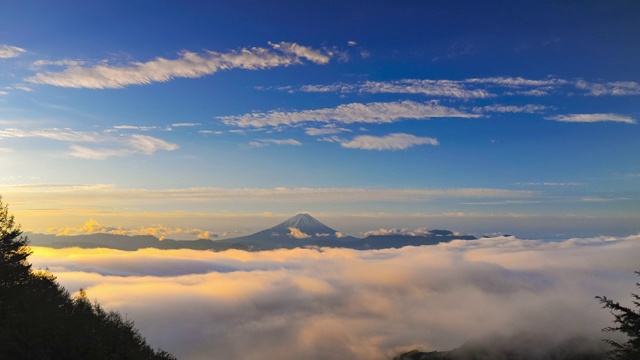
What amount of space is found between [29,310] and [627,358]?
63.5 metres

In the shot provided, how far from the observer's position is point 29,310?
49.7 metres

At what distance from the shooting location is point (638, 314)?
107 feet

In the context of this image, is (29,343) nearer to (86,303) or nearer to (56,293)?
(56,293)

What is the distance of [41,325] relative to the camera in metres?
47.1

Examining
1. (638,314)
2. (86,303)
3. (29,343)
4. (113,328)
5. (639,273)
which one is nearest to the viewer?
(638,314)

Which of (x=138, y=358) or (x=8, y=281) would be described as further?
(x=138, y=358)

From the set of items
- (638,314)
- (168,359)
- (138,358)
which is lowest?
(168,359)

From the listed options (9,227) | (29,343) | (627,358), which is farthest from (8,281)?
(627,358)

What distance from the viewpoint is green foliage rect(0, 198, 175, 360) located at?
140 feet

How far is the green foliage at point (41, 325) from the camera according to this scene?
42594 millimetres

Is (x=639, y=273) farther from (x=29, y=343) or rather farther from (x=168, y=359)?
(x=168, y=359)

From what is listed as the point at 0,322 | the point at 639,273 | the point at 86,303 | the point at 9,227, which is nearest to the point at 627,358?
the point at 639,273

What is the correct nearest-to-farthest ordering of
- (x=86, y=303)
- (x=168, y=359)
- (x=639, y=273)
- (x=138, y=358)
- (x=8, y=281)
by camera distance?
(x=639, y=273)
(x=8, y=281)
(x=138, y=358)
(x=168, y=359)
(x=86, y=303)

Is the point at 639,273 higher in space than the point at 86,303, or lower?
higher
